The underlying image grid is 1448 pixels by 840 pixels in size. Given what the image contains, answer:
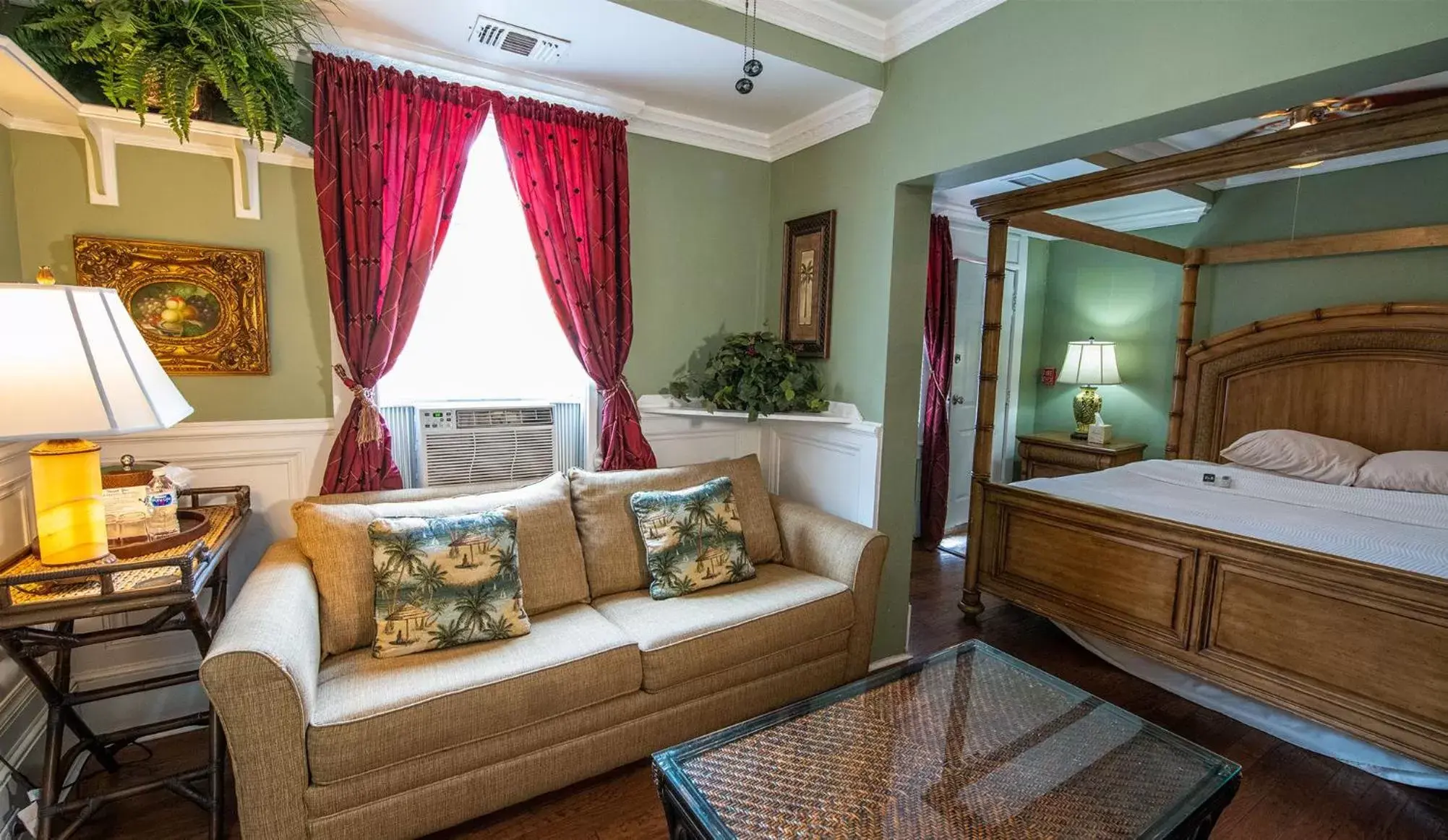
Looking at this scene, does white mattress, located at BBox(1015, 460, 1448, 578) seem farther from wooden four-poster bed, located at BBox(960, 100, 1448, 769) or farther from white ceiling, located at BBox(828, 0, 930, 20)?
white ceiling, located at BBox(828, 0, 930, 20)

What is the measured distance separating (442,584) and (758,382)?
1.62 metres

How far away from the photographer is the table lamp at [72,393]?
1.31 metres

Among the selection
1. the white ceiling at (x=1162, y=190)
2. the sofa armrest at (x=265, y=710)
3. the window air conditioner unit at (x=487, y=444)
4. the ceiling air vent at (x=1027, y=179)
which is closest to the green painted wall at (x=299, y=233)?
the window air conditioner unit at (x=487, y=444)

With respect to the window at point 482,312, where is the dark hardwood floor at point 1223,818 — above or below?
below

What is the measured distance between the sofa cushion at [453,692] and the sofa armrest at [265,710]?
54 mm

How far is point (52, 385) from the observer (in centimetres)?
134

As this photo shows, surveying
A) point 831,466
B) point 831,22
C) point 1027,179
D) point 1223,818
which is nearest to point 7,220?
point 831,22

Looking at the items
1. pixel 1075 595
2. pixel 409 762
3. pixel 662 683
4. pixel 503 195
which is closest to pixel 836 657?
pixel 662 683

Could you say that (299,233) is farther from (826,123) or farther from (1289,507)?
(1289,507)

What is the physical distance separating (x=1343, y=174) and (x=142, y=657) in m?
6.19

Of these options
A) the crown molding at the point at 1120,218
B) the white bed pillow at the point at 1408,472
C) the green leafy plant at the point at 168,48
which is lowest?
the white bed pillow at the point at 1408,472

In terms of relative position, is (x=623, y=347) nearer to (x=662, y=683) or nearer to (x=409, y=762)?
(x=662, y=683)

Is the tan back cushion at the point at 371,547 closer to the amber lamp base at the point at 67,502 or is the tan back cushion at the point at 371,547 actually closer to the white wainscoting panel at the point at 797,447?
the amber lamp base at the point at 67,502

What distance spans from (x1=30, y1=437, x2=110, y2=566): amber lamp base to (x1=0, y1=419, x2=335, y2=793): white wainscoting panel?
1.43 ft
